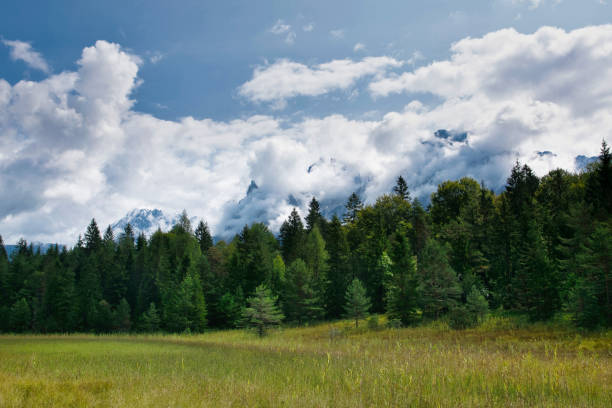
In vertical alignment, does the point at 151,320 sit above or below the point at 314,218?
below

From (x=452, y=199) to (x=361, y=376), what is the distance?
216 ft

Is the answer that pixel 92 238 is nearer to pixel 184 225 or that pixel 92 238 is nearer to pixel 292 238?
pixel 184 225

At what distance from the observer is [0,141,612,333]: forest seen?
3888 cm

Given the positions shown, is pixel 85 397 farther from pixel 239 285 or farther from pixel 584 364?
pixel 239 285

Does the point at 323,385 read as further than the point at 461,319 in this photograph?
No

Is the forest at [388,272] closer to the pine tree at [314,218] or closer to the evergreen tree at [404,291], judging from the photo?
the evergreen tree at [404,291]

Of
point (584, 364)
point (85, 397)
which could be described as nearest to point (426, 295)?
point (584, 364)

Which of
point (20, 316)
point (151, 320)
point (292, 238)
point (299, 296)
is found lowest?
point (20, 316)

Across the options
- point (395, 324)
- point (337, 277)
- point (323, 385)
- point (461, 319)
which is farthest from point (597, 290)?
point (337, 277)

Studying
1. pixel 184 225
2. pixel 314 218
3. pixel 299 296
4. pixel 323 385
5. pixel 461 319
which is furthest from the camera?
pixel 184 225

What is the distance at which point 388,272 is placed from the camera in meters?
58.0

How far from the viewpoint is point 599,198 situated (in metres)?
45.1

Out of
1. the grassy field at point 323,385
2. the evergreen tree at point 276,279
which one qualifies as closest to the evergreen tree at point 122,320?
the evergreen tree at point 276,279

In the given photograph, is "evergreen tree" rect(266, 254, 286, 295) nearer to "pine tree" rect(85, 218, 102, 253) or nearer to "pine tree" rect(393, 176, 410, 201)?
"pine tree" rect(393, 176, 410, 201)
